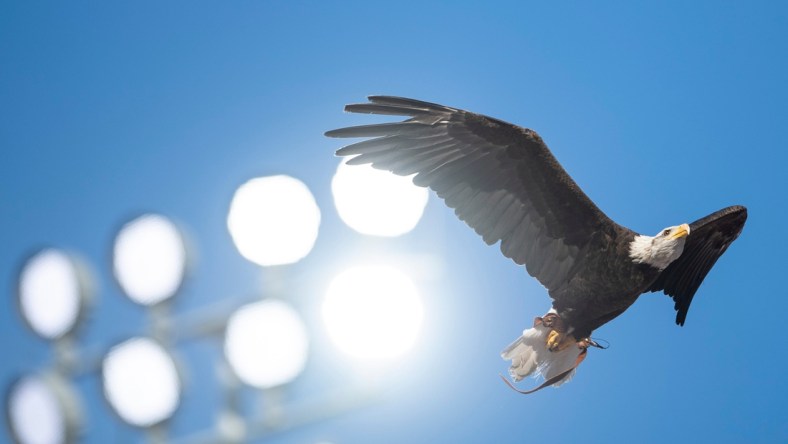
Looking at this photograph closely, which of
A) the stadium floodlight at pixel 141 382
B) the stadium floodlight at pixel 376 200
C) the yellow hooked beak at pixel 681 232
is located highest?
the stadium floodlight at pixel 376 200

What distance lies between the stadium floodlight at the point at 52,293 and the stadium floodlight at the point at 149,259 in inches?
8.2

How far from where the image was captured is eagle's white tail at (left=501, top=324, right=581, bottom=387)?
5148 mm

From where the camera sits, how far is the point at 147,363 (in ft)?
11.0

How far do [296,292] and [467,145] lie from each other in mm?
1713

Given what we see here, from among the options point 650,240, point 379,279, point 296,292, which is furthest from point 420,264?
point 650,240

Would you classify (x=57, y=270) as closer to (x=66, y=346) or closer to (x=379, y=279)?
(x=66, y=346)

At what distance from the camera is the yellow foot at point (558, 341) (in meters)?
5.02

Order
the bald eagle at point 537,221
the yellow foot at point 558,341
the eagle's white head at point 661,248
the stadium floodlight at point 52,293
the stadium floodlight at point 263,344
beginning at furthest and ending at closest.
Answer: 1. the yellow foot at point 558,341
2. the bald eagle at point 537,221
3. the eagle's white head at point 661,248
4. the stadium floodlight at point 52,293
5. the stadium floodlight at point 263,344

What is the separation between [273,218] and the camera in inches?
170

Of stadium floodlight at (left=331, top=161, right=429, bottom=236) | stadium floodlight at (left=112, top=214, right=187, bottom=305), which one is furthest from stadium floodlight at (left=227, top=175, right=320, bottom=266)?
stadium floodlight at (left=112, top=214, right=187, bottom=305)

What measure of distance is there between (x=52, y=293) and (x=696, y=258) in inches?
137

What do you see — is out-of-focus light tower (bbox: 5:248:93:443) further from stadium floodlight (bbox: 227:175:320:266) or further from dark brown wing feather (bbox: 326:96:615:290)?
dark brown wing feather (bbox: 326:96:615:290)

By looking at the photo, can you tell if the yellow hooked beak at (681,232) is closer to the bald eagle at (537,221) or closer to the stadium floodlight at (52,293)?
the bald eagle at (537,221)

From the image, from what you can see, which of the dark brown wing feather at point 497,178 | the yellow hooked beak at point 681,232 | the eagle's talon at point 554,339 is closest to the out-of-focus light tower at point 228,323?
the dark brown wing feather at point 497,178
